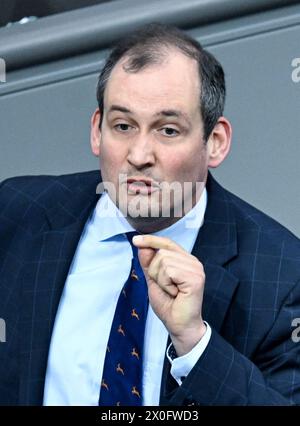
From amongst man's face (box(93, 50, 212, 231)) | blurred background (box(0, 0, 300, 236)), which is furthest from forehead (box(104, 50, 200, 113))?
blurred background (box(0, 0, 300, 236))

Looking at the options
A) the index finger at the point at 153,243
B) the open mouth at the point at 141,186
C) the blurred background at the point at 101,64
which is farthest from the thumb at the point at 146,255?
the blurred background at the point at 101,64

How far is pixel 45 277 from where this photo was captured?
7.36 ft

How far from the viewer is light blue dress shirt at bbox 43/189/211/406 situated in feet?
7.10

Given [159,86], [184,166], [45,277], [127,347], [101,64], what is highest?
[101,64]

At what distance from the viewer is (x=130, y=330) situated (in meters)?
Result: 2.19

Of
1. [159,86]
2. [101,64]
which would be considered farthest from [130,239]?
[101,64]

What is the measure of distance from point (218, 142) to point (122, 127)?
7.2 inches

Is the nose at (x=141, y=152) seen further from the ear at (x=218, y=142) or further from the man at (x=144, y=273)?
the ear at (x=218, y=142)

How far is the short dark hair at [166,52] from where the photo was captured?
7.17ft

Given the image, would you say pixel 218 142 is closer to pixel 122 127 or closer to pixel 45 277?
pixel 122 127

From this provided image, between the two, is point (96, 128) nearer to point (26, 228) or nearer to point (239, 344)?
point (26, 228)

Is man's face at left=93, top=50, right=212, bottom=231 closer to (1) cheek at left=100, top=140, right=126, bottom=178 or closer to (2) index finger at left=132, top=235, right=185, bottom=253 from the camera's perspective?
(1) cheek at left=100, top=140, right=126, bottom=178

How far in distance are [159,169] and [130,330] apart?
0.79 ft
